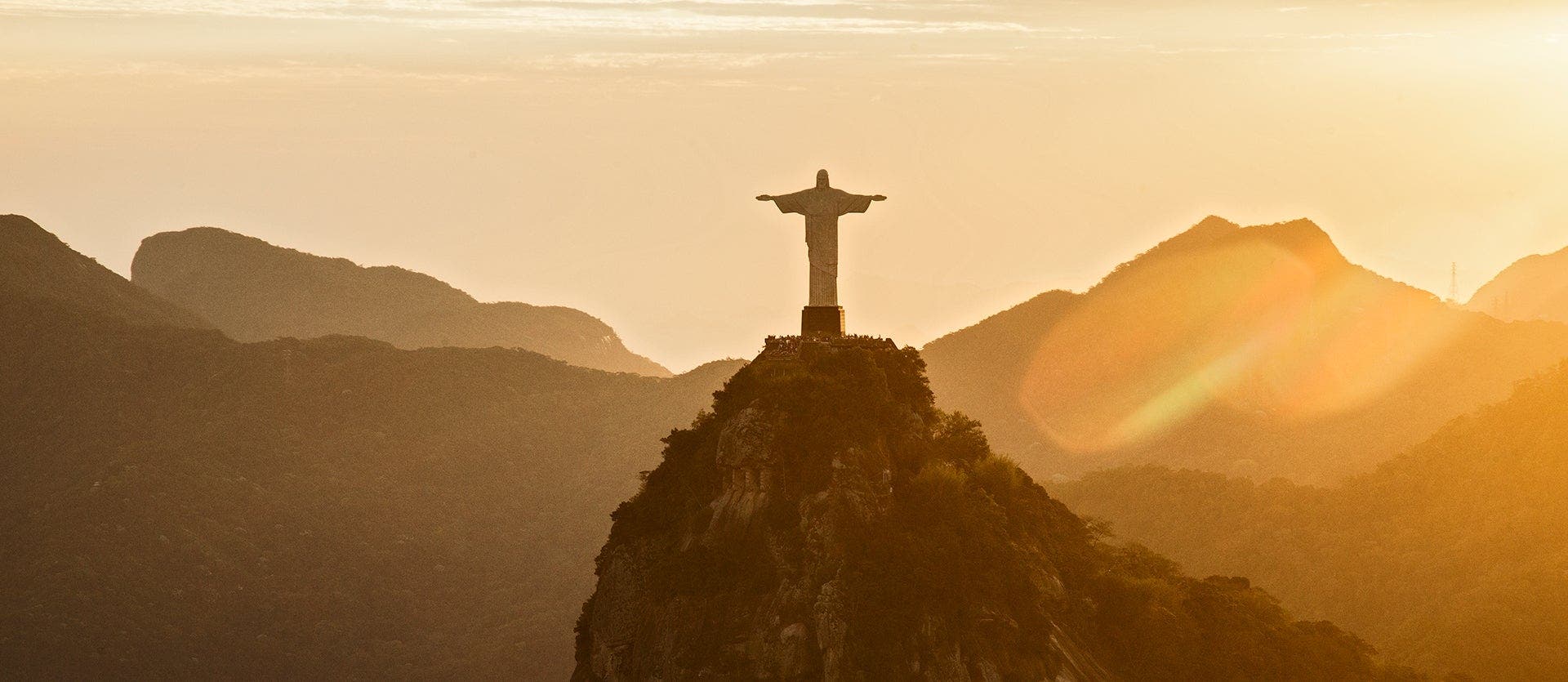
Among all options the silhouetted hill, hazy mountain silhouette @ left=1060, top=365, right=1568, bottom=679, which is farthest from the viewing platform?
hazy mountain silhouette @ left=1060, top=365, right=1568, bottom=679

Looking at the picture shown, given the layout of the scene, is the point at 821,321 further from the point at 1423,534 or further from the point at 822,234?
the point at 1423,534

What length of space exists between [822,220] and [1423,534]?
296ft

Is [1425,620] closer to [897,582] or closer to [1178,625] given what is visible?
[1178,625]

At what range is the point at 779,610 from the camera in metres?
75.2

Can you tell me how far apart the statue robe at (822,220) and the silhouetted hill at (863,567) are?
3.60 m

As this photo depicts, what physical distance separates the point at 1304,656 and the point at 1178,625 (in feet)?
26.7

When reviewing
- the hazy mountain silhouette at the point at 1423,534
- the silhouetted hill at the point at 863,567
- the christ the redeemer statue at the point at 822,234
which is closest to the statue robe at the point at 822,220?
the christ the redeemer statue at the point at 822,234

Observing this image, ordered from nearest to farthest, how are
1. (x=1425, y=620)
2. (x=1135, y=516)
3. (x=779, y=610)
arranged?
(x=779, y=610)
(x=1425, y=620)
(x=1135, y=516)

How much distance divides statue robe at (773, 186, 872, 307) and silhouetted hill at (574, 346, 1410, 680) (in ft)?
11.8

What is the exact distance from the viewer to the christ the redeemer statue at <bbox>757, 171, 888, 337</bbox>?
85188 millimetres

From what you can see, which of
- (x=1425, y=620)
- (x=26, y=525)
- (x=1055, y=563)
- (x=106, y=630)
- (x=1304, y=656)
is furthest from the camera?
(x=26, y=525)

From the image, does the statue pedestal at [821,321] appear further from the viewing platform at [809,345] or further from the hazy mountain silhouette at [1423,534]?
the hazy mountain silhouette at [1423,534]

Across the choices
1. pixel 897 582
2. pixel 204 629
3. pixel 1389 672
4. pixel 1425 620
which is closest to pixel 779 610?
pixel 897 582

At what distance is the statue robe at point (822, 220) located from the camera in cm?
8519
